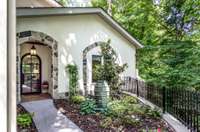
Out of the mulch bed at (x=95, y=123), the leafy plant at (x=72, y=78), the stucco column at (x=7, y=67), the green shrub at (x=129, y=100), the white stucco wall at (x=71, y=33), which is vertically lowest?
the mulch bed at (x=95, y=123)

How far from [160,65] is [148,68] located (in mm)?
1841

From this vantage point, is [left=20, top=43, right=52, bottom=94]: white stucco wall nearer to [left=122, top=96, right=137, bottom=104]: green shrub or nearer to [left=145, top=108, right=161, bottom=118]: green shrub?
[left=122, top=96, right=137, bottom=104]: green shrub

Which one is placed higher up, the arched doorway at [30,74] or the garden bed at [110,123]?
the arched doorway at [30,74]

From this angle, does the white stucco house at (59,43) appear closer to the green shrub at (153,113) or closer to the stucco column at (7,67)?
the green shrub at (153,113)

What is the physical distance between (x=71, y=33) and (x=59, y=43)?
82cm

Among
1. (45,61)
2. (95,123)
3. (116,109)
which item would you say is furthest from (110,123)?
(45,61)

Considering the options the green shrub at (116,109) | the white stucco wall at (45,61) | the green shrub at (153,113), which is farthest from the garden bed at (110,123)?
the white stucco wall at (45,61)

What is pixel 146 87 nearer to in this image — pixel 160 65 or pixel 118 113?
pixel 118 113

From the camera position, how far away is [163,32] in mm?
16203

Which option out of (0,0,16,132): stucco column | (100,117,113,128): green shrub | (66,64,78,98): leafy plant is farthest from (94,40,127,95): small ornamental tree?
(0,0,16,132): stucco column

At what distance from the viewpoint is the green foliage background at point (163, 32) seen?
1231cm

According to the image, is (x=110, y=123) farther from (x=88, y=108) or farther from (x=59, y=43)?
(x=59, y=43)

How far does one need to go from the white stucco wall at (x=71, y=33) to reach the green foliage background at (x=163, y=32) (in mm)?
2971

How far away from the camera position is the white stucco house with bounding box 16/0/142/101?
29.6 ft
